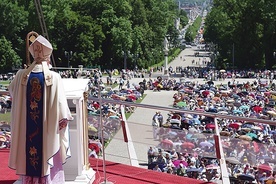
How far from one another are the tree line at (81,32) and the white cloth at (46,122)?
53927mm

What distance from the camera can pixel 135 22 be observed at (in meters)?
73.5

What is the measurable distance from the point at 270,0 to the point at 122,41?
17.4 m

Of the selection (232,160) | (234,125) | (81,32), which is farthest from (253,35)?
(232,160)

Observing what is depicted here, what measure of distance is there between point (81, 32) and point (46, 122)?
194 feet

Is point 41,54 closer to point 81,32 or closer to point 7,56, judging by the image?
point 7,56

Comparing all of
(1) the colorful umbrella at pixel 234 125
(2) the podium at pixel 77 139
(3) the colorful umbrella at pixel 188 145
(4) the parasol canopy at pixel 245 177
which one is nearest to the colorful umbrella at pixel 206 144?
(3) the colorful umbrella at pixel 188 145

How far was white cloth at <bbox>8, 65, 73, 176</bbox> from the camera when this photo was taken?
5.96 meters

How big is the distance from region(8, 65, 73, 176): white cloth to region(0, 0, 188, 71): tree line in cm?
5393

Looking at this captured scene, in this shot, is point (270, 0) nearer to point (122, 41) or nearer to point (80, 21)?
point (122, 41)

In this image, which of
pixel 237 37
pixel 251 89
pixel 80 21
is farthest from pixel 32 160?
pixel 237 37

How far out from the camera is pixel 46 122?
19.6 feet

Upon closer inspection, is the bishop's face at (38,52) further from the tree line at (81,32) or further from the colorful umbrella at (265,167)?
the tree line at (81,32)

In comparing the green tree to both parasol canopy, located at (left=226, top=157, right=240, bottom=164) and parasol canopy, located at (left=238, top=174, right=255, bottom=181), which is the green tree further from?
parasol canopy, located at (left=226, top=157, right=240, bottom=164)

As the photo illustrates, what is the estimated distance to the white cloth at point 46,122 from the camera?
5957 mm
